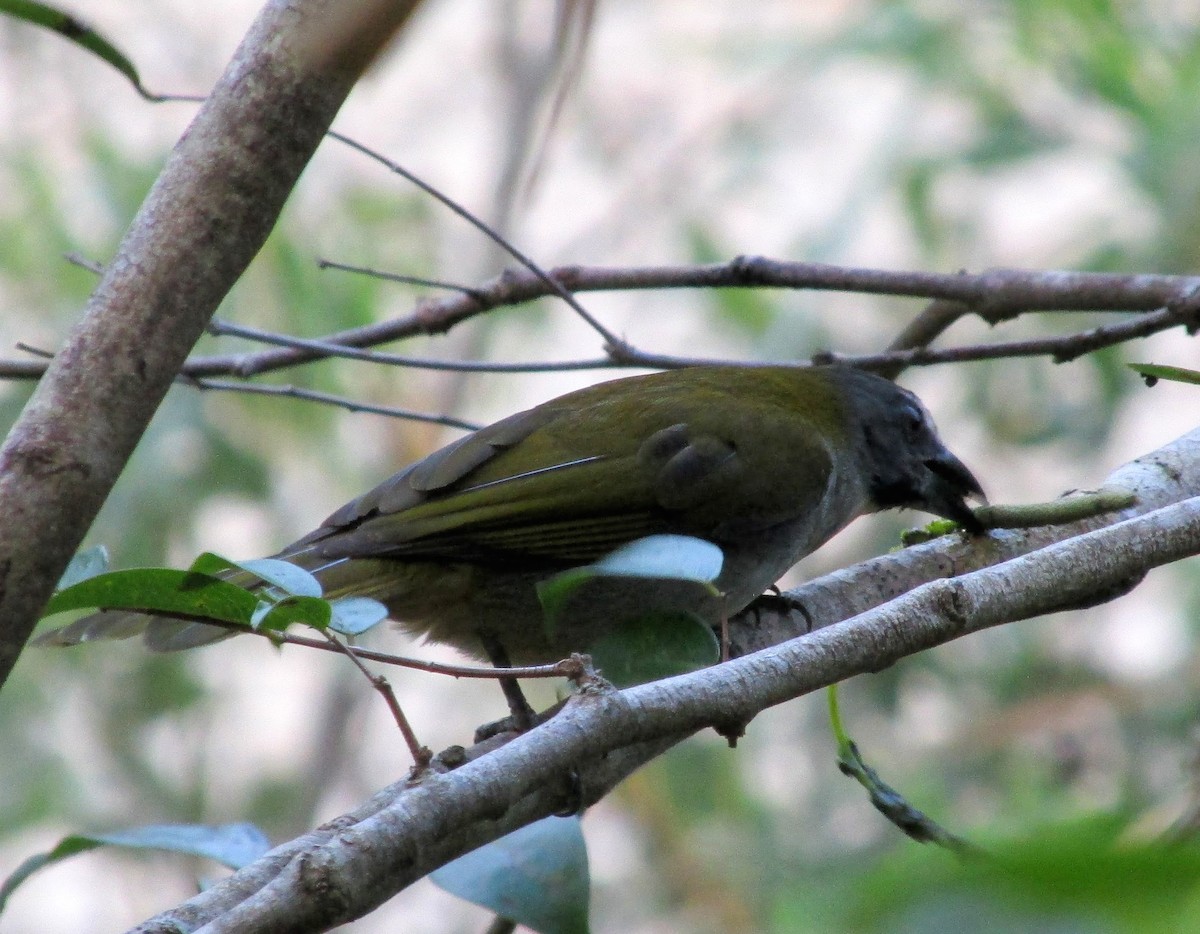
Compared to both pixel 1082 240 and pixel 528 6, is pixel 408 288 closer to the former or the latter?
pixel 528 6

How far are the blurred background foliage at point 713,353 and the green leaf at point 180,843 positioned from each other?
2763mm

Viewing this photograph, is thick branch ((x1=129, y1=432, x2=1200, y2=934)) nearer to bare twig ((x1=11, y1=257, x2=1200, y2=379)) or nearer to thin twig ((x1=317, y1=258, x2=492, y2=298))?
bare twig ((x1=11, y1=257, x2=1200, y2=379))

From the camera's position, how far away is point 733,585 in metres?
3.12

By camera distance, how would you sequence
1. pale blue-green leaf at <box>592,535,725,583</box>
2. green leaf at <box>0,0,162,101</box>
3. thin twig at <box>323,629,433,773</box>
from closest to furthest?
thin twig at <box>323,629,433,773</box>, green leaf at <box>0,0,162,101</box>, pale blue-green leaf at <box>592,535,725,583</box>

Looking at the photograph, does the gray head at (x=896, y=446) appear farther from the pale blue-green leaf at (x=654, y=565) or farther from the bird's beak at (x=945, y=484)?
the pale blue-green leaf at (x=654, y=565)

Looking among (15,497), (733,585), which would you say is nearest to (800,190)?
(733,585)

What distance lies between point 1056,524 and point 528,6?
718 cm

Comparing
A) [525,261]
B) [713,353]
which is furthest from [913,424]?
[713,353]

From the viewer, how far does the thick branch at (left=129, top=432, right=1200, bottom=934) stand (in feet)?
3.77

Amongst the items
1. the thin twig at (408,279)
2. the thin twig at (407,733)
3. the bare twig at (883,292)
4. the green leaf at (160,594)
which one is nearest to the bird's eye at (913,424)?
the bare twig at (883,292)

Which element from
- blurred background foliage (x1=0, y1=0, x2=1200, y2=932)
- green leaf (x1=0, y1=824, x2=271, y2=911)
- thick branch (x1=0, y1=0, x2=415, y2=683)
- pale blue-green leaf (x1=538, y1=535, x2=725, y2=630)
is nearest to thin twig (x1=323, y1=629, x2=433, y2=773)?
thick branch (x1=0, y1=0, x2=415, y2=683)

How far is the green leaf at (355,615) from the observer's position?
1.79m

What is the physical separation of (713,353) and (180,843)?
4855mm

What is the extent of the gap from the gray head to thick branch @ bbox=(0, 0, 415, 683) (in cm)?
238
